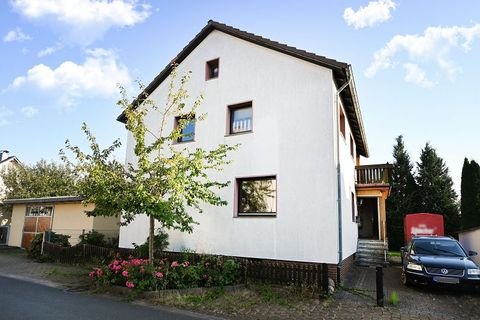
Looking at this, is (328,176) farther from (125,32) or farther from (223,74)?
(125,32)

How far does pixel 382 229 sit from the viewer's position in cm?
1638

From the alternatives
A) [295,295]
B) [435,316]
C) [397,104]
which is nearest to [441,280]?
[435,316]

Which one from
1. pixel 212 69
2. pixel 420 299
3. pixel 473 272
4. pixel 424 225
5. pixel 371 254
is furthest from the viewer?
pixel 424 225

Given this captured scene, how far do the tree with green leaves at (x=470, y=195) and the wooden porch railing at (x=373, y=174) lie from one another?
32.4 feet

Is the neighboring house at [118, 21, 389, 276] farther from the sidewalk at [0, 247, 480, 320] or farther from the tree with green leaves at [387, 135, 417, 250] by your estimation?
the tree with green leaves at [387, 135, 417, 250]

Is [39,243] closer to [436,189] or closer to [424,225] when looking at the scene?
[424,225]

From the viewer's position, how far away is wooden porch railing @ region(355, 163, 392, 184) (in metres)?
16.4

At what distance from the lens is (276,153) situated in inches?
453

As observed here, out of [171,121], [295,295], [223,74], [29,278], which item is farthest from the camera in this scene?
[171,121]

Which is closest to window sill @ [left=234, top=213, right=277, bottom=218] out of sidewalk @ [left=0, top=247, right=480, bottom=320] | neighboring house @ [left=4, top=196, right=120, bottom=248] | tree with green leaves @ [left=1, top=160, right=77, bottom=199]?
sidewalk @ [left=0, top=247, right=480, bottom=320]

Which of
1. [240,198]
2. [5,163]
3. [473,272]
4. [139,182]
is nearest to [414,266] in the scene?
[473,272]

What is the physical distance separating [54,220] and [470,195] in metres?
27.4

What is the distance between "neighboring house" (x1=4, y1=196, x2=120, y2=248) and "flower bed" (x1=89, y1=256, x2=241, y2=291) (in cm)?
804

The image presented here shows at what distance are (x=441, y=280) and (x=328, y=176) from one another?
414 cm
